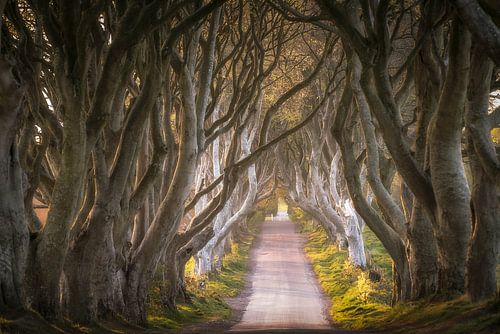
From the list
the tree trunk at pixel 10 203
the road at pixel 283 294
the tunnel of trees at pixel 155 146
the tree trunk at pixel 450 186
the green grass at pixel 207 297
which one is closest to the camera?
the tree trunk at pixel 10 203

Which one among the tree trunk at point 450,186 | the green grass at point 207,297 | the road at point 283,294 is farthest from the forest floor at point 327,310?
the tree trunk at point 450,186

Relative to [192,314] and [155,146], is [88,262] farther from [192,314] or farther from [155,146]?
[192,314]

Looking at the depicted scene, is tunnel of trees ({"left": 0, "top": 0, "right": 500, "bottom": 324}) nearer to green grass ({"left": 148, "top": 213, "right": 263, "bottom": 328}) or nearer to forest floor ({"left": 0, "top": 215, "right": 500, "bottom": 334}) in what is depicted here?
forest floor ({"left": 0, "top": 215, "right": 500, "bottom": 334})

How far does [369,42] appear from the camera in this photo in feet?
31.9

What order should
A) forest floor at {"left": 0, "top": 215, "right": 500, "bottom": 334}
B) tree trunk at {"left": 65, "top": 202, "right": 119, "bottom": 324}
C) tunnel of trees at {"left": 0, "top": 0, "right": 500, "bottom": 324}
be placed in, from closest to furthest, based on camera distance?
forest floor at {"left": 0, "top": 215, "right": 500, "bottom": 334}, tunnel of trees at {"left": 0, "top": 0, "right": 500, "bottom": 324}, tree trunk at {"left": 65, "top": 202, "right": 119, "bottom": 324}

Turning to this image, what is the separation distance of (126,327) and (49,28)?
5.26 metres

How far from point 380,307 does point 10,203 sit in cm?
1013

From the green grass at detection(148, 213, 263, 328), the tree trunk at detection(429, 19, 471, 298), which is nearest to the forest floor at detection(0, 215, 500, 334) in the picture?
the green grass at detection(148, 213, 263, 328)

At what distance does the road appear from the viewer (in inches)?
599

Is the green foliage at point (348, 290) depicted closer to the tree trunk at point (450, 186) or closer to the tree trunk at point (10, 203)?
the tree trunk at point (450, 186)

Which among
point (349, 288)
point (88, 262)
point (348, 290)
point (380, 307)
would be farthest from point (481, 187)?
point (349, 288)

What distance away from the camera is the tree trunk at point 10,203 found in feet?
23.5

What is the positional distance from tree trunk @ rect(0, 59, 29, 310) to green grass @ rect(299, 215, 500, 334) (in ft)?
17.5

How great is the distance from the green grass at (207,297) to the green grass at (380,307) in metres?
3.41
